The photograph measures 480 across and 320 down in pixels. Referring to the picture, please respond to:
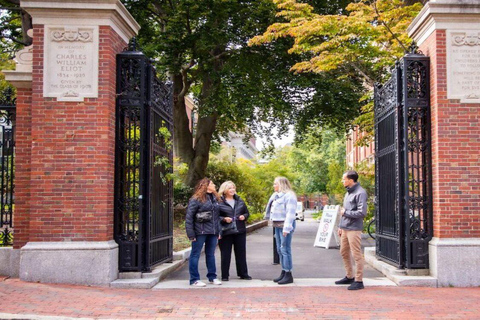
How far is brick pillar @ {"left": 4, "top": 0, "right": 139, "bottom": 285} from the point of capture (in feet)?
27.6

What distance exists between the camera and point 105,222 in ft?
28.0

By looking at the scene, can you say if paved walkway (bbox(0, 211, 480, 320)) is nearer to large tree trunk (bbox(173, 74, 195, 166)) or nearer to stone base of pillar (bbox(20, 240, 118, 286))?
stone base of pillar (bbox(20, 240, 118, 286))

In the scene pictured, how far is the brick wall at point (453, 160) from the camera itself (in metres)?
8.61

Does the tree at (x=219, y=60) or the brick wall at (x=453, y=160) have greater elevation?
the tree at (x=219, y=60)

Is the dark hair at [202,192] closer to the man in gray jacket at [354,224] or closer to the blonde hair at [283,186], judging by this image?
the blonde hair at [283,186]

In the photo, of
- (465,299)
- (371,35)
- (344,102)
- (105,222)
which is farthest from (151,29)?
(465,299)

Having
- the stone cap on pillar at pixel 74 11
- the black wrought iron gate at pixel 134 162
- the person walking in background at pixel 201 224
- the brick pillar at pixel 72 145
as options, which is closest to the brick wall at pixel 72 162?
the brick pillar at pixel 72 145

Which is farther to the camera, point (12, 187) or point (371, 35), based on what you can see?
point (371, 35)

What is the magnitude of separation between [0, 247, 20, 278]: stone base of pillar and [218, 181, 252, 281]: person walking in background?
11.6 ft

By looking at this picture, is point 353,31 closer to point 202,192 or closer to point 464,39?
point 464,39

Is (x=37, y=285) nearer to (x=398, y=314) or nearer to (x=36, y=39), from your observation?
(x=36, y=39)

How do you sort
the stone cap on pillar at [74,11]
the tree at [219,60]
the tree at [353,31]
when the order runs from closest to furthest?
the stone cap on pillar at [74,11] < the tree at [353,31] < the tree at [219,60]

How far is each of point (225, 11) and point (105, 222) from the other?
11.7 meters

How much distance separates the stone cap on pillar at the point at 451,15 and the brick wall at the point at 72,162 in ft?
17.7
